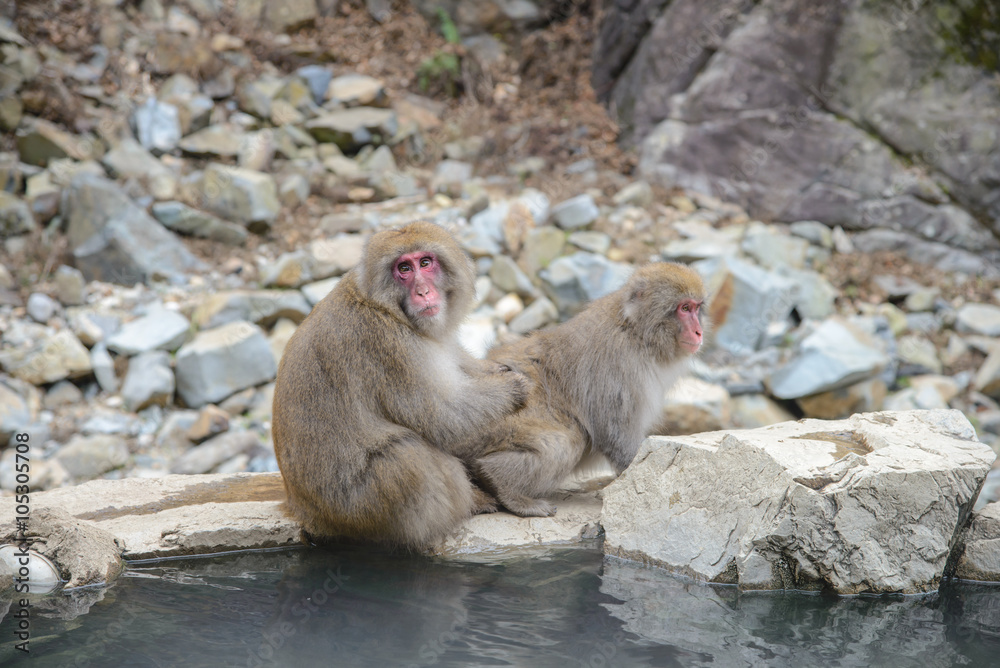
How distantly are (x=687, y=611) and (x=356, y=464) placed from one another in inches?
52.9

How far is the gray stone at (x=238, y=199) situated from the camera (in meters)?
9.16

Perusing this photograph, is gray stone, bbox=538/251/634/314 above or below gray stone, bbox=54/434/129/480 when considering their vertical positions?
above

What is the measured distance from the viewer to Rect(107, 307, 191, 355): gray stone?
25.0ft

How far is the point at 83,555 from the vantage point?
10.7 ft

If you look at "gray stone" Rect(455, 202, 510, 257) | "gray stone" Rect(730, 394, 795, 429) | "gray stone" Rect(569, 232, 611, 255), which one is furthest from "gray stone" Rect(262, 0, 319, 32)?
"gray stone" Rect(730, 394, 795, 429)

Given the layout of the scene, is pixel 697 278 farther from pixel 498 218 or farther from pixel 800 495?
pixel 498 218

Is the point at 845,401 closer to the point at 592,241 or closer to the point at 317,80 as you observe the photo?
the point at 592,241

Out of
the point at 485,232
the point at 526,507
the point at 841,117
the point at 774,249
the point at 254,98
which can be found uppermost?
the point at 254,98

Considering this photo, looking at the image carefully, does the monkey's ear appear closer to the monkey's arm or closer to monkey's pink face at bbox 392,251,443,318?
the monkey's arm

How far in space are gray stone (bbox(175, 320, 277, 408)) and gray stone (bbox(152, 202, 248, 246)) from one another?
171 cm

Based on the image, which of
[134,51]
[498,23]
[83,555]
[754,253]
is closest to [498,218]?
[754,253]

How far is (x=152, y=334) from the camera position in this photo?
25.3ft

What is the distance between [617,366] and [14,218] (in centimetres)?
695

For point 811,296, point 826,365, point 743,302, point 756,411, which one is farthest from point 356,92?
point 826,365
